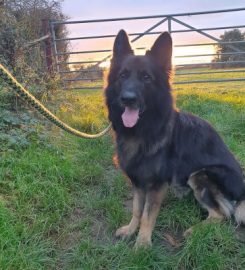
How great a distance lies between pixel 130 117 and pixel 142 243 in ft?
3.68

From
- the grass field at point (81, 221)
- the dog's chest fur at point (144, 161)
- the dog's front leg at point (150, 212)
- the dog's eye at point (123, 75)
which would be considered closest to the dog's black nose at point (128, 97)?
the dog's eye at point (123, 75)

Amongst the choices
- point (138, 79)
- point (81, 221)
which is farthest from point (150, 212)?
point (138, 79)

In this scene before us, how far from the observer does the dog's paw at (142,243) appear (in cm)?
296

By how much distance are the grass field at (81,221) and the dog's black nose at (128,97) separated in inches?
46.4

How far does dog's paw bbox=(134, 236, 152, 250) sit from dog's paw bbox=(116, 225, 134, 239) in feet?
0.57

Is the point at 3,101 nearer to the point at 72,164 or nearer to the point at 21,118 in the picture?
the point at 21,118

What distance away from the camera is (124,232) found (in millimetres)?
3277

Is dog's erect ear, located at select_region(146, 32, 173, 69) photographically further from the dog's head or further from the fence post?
the fence post

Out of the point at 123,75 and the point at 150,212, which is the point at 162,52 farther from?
the point at 150,212

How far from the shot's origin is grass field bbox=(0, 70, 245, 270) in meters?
2.81

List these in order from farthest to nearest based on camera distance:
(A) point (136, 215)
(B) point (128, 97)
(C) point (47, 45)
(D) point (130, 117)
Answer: (C) point (47, 45)
(A) point (136, 215)
(D) point (130, 117)
(B) point (128, 97)

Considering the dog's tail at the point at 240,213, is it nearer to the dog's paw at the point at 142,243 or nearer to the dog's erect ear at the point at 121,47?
the dog's paw at the point at 142,243

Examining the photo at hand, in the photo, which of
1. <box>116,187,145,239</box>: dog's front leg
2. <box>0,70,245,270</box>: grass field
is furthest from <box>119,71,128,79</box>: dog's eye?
<box>0,70,245,270</box>: grass field

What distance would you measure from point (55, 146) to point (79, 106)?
2.95 m
